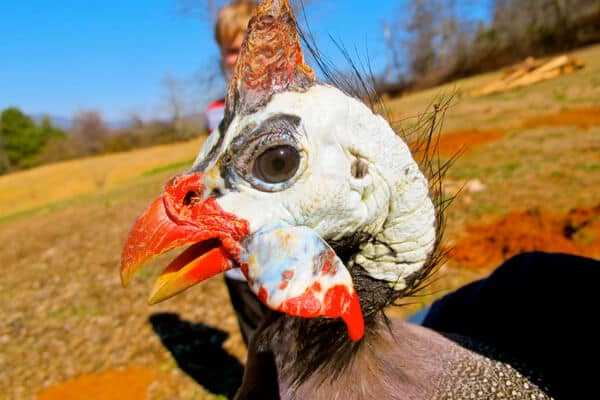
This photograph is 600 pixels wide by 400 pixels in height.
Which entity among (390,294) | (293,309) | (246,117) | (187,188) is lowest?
(390,294)

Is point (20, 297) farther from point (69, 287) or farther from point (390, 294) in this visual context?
point (390, 294)

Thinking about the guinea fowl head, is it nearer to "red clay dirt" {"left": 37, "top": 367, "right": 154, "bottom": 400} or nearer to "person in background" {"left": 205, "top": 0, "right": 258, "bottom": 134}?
"person in background" {"left": 205, "top": 0, "right": 258, "bottom": 134}

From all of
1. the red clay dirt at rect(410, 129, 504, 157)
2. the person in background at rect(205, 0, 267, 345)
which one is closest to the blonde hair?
the person in background at rect(205, 0, 267, 345)

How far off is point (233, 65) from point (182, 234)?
161cm

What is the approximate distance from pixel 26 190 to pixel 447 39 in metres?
27.7

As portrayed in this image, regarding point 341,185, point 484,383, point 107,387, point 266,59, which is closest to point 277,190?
point 341,185

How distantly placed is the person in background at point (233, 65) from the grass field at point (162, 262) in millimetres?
963

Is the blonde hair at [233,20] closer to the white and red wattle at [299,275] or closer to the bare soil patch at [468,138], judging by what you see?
the white and red wattle at [299,275]

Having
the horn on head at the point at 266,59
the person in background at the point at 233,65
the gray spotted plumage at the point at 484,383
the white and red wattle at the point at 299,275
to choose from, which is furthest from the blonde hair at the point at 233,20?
the gray spotted plumage at the point at 484,383

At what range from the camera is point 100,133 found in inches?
1802

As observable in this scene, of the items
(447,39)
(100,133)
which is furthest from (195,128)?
(447,39)

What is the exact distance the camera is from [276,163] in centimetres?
110

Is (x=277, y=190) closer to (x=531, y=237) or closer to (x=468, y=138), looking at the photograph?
(x=531, y=237)

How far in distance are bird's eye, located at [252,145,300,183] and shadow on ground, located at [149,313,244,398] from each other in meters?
2.61
